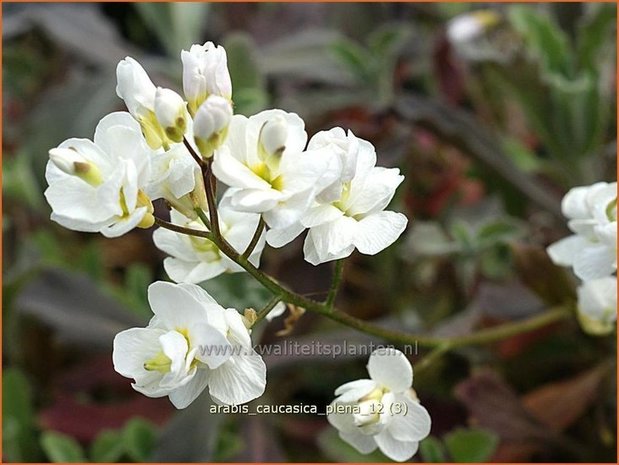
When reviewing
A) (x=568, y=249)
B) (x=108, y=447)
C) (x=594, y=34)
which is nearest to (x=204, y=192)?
(x=568, y=249)

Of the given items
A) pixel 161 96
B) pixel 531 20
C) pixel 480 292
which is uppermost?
pixel 161 96

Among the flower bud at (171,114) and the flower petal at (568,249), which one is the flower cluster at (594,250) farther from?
the flower bud at (171,114)

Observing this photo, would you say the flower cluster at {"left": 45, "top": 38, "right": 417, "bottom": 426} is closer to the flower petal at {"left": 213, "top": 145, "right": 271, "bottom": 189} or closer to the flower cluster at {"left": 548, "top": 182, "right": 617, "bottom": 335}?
the flower petal at {"left": 213, "top": 145, "right": 271, "bottom": 189}

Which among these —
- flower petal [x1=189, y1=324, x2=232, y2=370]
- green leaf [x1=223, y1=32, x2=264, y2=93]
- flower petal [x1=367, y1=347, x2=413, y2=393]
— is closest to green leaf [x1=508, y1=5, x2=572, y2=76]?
green leaf [x1=223, y1=32, x2=264, y2=93]

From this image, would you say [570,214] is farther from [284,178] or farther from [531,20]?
[531,20]

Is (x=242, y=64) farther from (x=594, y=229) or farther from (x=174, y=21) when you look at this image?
(x=594, y=229)

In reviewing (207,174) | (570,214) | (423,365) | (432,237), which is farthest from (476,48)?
(207,174)

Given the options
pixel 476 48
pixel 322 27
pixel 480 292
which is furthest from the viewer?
pixel 322 27
